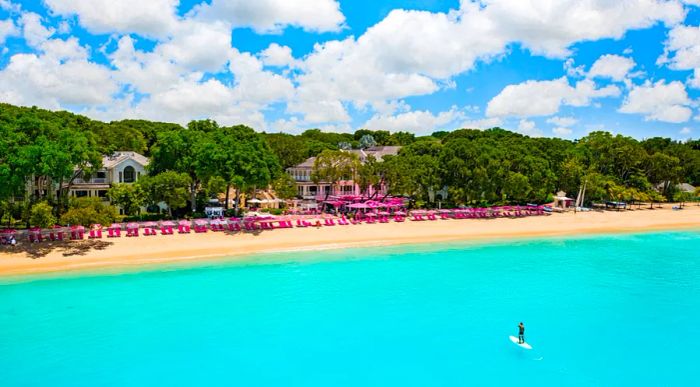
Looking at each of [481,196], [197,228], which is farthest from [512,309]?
[481,196]

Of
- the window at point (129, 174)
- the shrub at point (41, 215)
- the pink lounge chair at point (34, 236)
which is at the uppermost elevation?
the window at point (129, 174)

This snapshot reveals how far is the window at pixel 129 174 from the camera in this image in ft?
163

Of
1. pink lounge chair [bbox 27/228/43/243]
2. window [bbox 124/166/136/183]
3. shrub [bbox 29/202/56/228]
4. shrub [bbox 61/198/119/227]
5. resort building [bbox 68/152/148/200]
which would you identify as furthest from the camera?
window [bbox 124/166/136/183]

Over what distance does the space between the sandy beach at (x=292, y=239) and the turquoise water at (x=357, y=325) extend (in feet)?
10.1

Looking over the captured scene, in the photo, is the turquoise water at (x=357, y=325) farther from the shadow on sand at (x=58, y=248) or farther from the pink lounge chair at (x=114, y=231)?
the pink lounge chair at (x=114, y=231)

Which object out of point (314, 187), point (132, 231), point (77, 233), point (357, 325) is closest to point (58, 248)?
point (77, 233)

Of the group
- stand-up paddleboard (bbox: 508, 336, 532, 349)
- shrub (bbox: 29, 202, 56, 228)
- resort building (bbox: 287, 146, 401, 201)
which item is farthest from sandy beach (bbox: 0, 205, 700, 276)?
stand-up paddleboard (bbox: 508, 336, 532, 349)

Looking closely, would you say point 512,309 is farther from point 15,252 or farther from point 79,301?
point 15,252

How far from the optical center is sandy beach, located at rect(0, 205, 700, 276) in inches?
1315

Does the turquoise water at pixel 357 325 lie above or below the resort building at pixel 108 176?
below

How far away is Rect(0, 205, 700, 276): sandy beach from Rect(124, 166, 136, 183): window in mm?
14148

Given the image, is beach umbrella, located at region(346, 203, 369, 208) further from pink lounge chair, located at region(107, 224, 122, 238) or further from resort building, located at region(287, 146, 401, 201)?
pink lounge chair, located at region(107, 224, 122, 238)

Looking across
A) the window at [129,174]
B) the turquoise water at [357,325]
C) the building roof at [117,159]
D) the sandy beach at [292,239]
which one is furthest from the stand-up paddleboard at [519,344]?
the window at [129,174]

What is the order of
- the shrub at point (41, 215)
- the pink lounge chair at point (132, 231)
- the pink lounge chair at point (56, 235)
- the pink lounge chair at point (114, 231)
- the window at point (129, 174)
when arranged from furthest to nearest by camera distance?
the window at point (129, 174) < the pink lounge chair at point (132, 231) < the pink lounge chair at point (114, 231) < the pink lounge chair at point (56, 235) < the shrub at point (41, 215)
